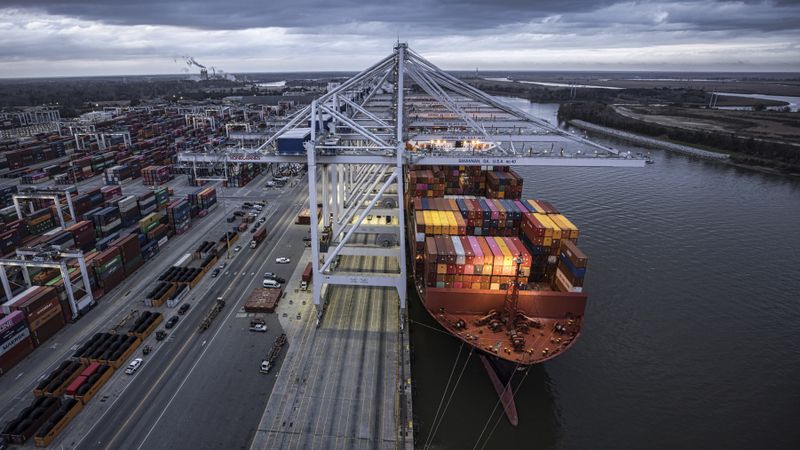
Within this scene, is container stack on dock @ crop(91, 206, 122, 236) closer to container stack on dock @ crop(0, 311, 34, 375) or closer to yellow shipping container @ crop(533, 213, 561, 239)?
container stack on dock @ crop(0, 311, 34, 375)

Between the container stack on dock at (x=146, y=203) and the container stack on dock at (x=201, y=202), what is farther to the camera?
the container stack on dock at (x=201, y=202)

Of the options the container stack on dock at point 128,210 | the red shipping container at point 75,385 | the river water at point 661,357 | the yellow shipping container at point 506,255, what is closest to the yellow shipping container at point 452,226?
the yellow shipping container at point 506,255

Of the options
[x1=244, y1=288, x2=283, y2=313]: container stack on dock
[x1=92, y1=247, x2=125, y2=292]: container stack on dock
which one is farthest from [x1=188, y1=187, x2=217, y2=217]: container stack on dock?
[x1=244, y1=288, x2=283, y2=313]: container stack on dock

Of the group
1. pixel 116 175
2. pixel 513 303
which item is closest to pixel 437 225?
pixel 513 303

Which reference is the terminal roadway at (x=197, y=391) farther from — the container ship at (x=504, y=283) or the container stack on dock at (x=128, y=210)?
the container stack on dock at (x=128, y=210)

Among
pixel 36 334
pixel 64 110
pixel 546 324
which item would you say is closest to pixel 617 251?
pixel 546 324

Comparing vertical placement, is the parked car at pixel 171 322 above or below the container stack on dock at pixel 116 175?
below
